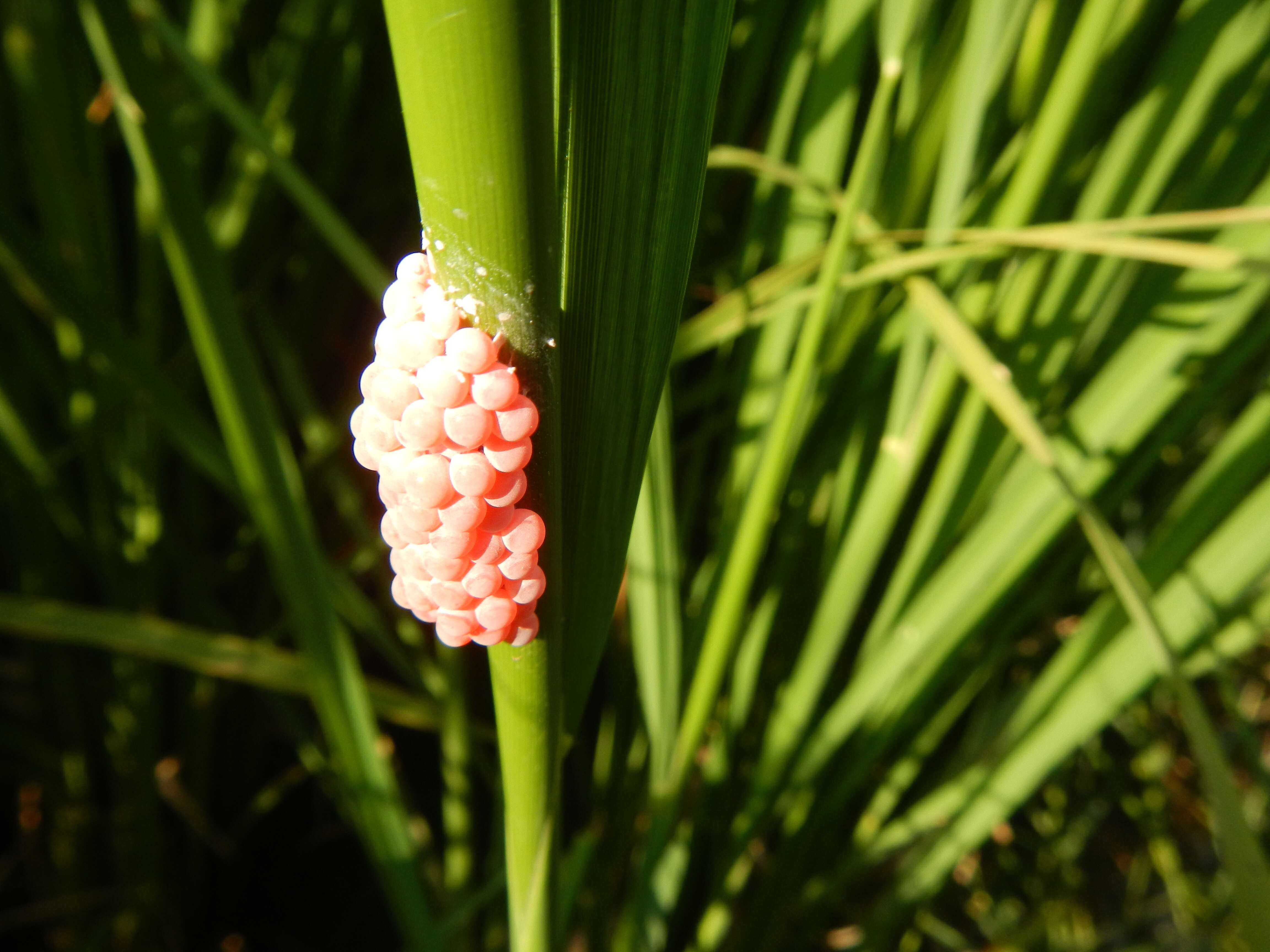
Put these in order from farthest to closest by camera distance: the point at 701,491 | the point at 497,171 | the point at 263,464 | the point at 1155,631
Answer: the point at 701,491, the point at 263,464, the point at 1155,631, the point at 497,171

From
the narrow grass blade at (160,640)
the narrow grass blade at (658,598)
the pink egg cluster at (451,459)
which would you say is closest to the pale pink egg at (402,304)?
the pink egg cluster at (451,459)

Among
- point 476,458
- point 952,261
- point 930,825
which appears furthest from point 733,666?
point 476,458

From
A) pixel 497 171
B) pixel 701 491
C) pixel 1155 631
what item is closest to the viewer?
pixel 497 171

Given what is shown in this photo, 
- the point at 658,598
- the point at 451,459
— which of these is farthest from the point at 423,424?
the point at 658,598

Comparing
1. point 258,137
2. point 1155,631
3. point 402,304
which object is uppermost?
point 258,137

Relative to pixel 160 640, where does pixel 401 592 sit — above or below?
below

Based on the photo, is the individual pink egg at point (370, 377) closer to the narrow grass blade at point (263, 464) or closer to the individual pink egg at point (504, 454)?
the individual pink egg at point (504, 454)

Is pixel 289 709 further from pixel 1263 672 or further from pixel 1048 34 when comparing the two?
pixel 1263 672

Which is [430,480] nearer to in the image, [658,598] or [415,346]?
[415,346]
